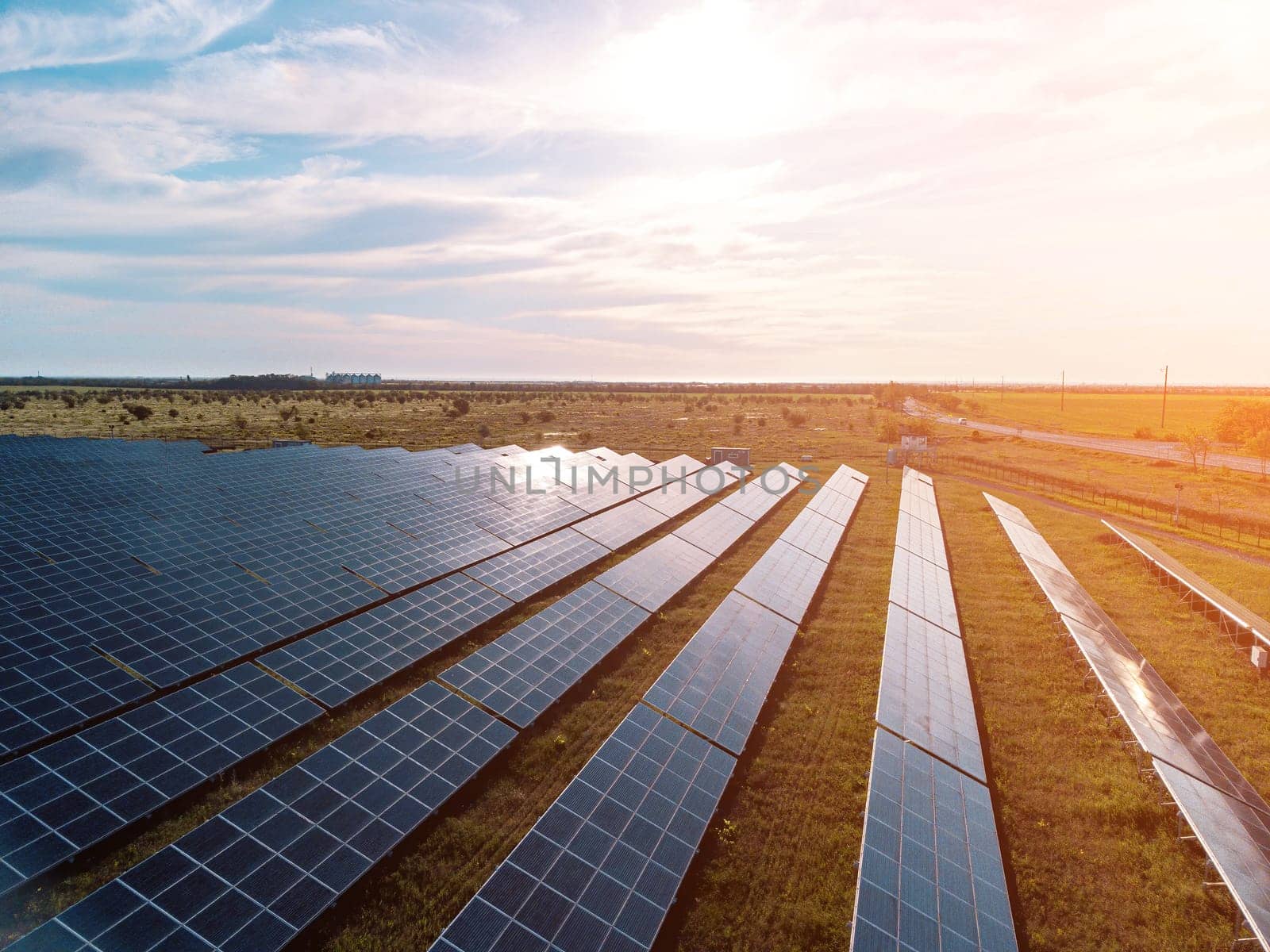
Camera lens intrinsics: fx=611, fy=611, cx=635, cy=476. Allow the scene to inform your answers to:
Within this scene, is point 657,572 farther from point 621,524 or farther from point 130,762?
point 130,762

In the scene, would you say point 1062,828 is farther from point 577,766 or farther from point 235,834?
point 235,834

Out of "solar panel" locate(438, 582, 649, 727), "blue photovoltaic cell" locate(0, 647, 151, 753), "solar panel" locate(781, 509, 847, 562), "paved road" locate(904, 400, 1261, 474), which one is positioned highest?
"paved road" locate(904, 400, 1261, 474)

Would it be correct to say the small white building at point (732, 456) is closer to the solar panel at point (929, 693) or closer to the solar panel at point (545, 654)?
the solar panel at point (929, 693)

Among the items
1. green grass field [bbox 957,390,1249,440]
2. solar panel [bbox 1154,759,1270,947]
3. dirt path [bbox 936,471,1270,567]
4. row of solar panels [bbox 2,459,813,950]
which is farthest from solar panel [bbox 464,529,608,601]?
green grass field [bbox 957,390,1249,440]

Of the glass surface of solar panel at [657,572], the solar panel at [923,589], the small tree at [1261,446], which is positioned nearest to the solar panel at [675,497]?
the glass surface of solar panel at [657,572]

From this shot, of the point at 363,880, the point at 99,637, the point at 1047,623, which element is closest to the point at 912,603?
the point at 1047,623

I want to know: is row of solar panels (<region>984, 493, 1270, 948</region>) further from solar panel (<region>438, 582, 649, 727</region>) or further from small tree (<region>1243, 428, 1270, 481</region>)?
small tree (<region>1243, 428, 1270, 481</region>)
